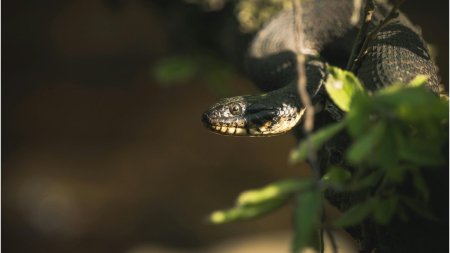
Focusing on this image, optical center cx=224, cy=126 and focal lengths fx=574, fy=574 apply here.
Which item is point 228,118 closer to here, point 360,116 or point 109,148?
point 360,116

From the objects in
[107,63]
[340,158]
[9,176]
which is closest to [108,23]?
[107,63]

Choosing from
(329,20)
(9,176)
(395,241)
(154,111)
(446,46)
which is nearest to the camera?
(395,241)

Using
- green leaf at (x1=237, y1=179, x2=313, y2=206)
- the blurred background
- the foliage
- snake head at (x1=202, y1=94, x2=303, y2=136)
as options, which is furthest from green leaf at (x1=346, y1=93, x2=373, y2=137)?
the blurred background

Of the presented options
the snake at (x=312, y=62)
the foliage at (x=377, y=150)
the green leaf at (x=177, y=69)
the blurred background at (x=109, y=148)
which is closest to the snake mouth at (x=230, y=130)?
the snake at (x=312, y=62)

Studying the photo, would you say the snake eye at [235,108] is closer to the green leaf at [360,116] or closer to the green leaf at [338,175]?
the green leaf at [338,175]

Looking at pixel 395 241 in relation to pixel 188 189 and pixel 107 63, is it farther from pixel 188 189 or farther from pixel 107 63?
pixel 107 63

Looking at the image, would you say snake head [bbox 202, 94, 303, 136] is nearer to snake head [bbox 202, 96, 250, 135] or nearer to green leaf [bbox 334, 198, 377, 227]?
snake head [bbox 202, 96, 250, 135]

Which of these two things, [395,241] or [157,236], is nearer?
[395,241]
